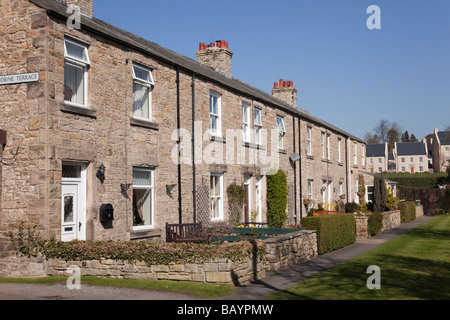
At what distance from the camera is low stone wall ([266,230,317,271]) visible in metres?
11.7

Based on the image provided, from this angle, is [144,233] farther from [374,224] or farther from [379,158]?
[379,158]

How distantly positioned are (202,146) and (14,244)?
7.46 meters

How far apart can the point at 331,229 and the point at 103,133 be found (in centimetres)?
838

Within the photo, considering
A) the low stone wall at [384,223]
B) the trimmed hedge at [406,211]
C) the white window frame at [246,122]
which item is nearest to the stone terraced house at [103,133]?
the white window frame at [246,122]

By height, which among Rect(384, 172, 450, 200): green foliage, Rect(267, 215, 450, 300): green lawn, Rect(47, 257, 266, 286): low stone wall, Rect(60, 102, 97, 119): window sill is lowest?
Rect(267, 215, 450, 300): green lawn

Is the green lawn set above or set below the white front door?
below

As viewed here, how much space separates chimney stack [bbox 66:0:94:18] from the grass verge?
7.72 metres

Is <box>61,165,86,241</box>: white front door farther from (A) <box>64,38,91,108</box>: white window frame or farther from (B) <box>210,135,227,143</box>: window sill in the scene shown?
(B) <box>210,135,227,143</box>: window sill

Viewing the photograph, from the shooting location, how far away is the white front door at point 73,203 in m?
11.1

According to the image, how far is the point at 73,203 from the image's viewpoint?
37.4ft

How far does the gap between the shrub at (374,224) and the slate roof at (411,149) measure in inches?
3306

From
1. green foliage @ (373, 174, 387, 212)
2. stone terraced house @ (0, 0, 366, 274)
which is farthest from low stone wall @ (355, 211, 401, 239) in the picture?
stone terraced house @ (0, 0, 366, 274)

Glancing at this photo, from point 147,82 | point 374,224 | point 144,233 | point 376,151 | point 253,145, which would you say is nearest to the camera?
point 144,233

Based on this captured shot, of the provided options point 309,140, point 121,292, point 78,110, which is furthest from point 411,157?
point 121,292
